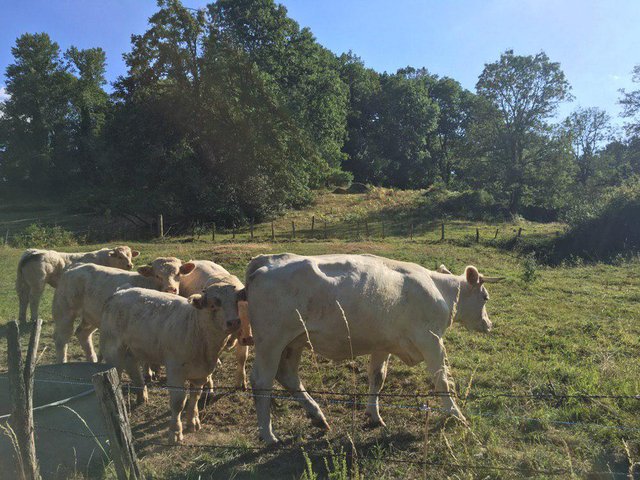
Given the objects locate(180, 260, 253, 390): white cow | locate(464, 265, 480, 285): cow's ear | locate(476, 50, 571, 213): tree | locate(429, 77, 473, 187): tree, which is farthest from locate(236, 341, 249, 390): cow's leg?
locate(429, 77, 473, 187): tree

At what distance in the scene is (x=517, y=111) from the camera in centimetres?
4850

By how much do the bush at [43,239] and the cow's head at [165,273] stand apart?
67.7ft

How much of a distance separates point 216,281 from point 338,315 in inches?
93.6

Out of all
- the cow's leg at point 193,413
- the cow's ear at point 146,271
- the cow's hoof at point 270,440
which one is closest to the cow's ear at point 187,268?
the cow's ear at point 146,271

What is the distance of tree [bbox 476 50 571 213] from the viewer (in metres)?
47.3

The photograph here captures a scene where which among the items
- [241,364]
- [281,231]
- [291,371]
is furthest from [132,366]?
[281,231]

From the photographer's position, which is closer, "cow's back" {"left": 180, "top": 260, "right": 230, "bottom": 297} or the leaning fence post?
the leaning fence post

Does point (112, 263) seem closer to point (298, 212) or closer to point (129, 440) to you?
point (129, 440)

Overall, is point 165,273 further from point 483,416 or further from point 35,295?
point 483,416

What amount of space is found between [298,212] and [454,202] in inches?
580

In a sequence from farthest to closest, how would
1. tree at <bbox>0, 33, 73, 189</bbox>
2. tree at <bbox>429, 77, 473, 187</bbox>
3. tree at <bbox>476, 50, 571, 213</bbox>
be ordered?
tree at <bbox>429, 77, 473, 187</bbox>
tree at <bbox>0, 33, 73, 189</bbox>
tree at <bbox>476, 50, 571, 213</bbox>

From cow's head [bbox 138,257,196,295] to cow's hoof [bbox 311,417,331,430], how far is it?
373 cm

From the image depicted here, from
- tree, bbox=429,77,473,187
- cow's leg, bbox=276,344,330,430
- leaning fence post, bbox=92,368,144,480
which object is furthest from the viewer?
tree, bbox=429,77,473,187

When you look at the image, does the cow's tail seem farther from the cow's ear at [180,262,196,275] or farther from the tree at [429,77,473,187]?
the tree at [429,77,473,187]
